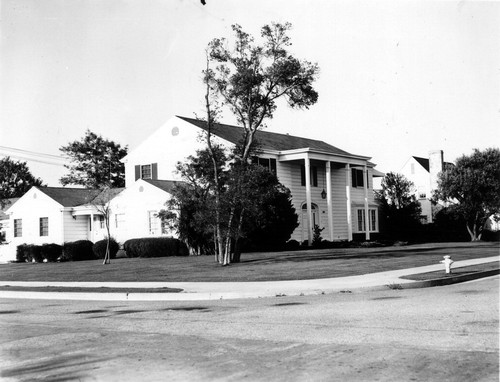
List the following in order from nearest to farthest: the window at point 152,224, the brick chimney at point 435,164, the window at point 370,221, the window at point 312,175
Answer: the window at point 152,224 → the window at point 312,175 → the window at point 370,221 → the brick chimney at point 435,164

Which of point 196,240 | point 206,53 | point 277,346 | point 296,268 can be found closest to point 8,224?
point 196,240

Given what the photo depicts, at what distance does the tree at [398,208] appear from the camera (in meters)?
47.3

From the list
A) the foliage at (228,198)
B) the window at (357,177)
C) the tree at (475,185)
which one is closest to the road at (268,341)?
the foliage at (228,198)

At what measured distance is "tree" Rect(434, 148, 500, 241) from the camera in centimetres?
4481

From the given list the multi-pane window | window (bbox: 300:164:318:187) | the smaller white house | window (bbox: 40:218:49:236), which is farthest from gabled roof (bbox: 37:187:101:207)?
window (bbox: 300:164:318:187)

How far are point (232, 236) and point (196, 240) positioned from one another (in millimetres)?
9542

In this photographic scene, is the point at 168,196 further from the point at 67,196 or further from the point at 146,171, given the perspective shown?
the point at 67,196

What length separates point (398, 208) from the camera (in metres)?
49.2

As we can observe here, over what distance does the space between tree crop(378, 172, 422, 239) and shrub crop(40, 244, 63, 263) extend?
77.4 feet

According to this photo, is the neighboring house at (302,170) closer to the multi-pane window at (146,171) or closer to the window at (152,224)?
the multi-pane window at (146,171)

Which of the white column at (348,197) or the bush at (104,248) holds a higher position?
the white column at (348,197)

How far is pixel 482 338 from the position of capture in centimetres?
824

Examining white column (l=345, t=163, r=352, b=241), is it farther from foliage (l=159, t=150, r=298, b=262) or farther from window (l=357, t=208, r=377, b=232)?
foliage (l=159, t=150, r=298, b=262)

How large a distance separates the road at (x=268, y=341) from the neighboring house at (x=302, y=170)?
2590 cm
